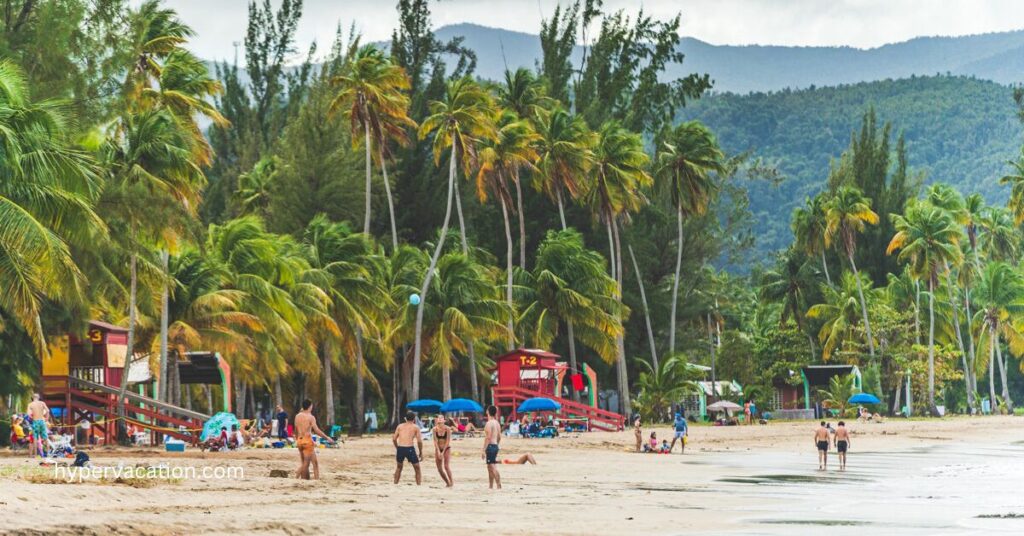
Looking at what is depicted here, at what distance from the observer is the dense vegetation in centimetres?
3253

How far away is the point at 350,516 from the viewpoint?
17984mm

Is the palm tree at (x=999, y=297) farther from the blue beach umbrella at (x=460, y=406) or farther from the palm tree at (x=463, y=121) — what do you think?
the blue beach umbrella at (x=460, y=406)

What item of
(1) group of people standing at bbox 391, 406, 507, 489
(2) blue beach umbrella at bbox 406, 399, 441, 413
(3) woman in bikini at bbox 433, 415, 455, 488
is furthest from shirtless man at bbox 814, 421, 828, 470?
(2) blue beach umbrella at bbox 406, 399, 441, 413

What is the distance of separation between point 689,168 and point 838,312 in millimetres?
17345

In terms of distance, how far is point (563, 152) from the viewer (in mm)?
60719

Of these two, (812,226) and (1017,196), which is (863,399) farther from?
(1017,196)

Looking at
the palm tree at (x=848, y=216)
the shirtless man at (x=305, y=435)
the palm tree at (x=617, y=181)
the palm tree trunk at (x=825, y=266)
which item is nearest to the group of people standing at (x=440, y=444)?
the shirtless man at (x=305, y=435)

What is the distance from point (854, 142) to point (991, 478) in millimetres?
59974

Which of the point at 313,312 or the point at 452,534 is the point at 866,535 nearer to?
the point at 452,534

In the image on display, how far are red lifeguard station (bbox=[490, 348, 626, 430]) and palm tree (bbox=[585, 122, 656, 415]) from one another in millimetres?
7954

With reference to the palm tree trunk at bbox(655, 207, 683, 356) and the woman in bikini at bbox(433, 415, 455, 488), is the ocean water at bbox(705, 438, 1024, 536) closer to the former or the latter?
the woman in bikini at bbox(433, 415, 455, 488)

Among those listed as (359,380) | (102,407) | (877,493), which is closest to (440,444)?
(877,493)

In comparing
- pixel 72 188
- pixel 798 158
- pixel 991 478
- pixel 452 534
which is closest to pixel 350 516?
pixel 452 534

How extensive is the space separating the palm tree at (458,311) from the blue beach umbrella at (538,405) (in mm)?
4413
